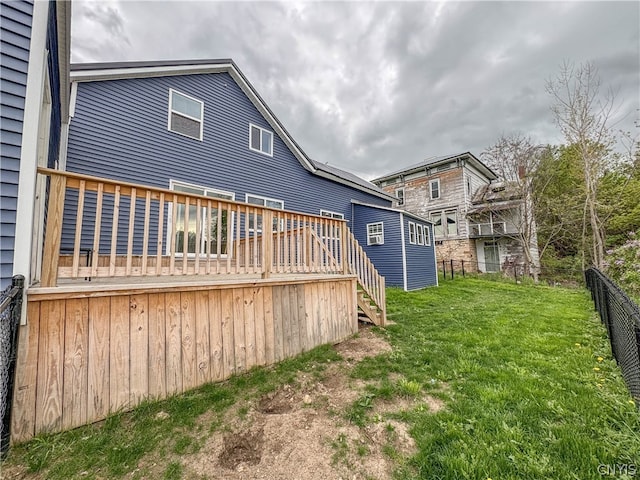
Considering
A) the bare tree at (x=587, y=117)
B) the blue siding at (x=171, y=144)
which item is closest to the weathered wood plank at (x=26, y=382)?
the blue siding at (x=171, y=144)

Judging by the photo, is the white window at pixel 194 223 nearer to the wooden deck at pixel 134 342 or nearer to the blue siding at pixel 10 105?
the wooden deck at pixel 134 342

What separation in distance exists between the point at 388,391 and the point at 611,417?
1.85 meters

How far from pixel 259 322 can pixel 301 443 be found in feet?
5.38

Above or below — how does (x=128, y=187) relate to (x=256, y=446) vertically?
above

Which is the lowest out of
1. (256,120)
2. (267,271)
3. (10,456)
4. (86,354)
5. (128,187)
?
(10,456)

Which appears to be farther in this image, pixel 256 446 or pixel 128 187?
pixel 128 187

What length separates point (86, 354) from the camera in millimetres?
2283

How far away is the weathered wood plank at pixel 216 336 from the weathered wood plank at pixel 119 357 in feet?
2.60

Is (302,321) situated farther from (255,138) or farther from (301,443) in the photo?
(255,138)

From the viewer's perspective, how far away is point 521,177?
1655cm

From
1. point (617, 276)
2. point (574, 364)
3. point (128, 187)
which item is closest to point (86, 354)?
point (128, 187)

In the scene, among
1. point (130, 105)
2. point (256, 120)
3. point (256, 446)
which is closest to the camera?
point (256, 446)

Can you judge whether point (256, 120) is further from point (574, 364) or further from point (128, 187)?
point (574, 364)

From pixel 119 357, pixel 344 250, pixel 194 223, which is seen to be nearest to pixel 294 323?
pixel 344 250
